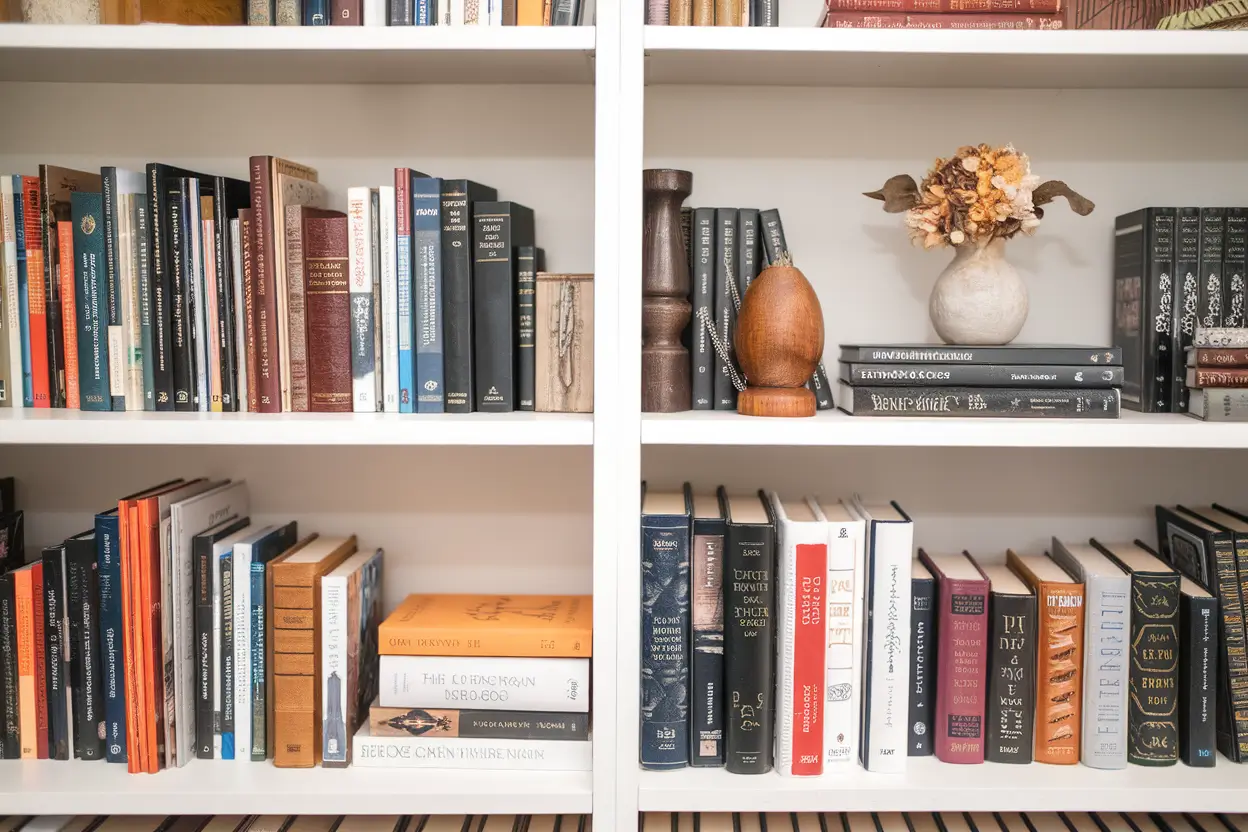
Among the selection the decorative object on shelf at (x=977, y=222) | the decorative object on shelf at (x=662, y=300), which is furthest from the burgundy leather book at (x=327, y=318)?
the decorative object on shelf at (x=977, y=222)

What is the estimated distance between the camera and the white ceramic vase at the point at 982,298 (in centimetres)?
109

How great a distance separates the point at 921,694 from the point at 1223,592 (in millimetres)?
388

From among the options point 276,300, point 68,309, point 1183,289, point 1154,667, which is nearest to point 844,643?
point 1154,667

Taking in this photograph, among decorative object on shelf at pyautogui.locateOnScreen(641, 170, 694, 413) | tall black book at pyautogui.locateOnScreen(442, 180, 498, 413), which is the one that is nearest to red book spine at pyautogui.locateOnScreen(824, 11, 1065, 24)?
decorative object on shelf at pyautogui.locateOnScreen(641, 170, 694, 413)

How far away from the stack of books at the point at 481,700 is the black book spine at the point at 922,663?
0.39 meters

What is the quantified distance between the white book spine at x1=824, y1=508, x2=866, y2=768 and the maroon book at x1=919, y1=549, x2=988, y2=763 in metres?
0.11

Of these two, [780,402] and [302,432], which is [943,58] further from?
[302,432]

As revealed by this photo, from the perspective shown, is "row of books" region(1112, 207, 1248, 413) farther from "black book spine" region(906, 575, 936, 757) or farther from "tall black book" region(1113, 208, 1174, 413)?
"black book spine" region(906, 575, 936, 757)

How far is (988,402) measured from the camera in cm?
103

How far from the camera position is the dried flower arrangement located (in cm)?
105

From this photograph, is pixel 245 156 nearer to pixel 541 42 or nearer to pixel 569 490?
pixel 541 42

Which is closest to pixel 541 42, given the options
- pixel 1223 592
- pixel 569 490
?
pixel 569 490

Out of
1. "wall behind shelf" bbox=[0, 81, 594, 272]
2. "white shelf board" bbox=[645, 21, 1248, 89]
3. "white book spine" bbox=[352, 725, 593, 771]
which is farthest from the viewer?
"wall behind shelf" bbox=[0, 81, 594, 272]

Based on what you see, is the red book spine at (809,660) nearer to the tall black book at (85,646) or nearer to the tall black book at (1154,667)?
the tall black book at (1154,667)
